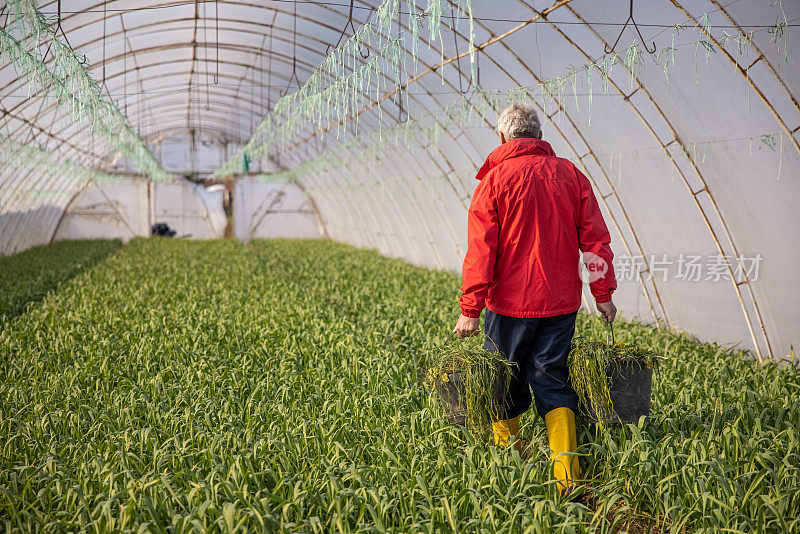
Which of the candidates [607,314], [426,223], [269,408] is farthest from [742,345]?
[426,223]

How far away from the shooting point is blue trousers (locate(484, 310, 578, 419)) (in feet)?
10.9

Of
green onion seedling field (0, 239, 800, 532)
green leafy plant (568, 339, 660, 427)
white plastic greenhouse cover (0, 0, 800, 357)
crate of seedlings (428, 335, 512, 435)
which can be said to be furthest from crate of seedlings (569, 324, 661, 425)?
white plastic greenhouse cover (0, 0, 800, 357)

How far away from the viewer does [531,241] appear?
3.27 metres

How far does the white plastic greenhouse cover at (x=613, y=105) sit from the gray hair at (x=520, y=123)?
778 mm

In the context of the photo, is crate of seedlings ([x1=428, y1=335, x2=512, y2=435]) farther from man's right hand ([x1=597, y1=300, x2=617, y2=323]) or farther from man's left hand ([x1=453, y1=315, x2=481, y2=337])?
man's right hand ([x1=597, y1=300, x2=617, y2=323])

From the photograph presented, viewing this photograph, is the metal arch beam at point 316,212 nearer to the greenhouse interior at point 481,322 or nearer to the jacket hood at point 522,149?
the greenhouse interior at point 481,322

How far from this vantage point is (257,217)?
25.8m

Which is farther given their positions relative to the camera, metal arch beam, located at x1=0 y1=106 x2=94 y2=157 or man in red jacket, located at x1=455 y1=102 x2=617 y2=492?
metal arch beam, located at x1=0 y1=106 x2=94 y2=157

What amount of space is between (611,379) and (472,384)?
0.76 meters

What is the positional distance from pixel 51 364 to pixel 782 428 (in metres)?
5.47

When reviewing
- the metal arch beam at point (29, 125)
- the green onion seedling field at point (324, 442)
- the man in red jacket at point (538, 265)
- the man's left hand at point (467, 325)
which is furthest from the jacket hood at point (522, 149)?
the metal arch beam at point (29, 125)

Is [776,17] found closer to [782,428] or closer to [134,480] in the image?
[782,428]

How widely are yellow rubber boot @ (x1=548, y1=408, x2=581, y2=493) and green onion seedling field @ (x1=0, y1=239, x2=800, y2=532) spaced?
0.39 ft

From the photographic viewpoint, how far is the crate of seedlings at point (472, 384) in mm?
3234
